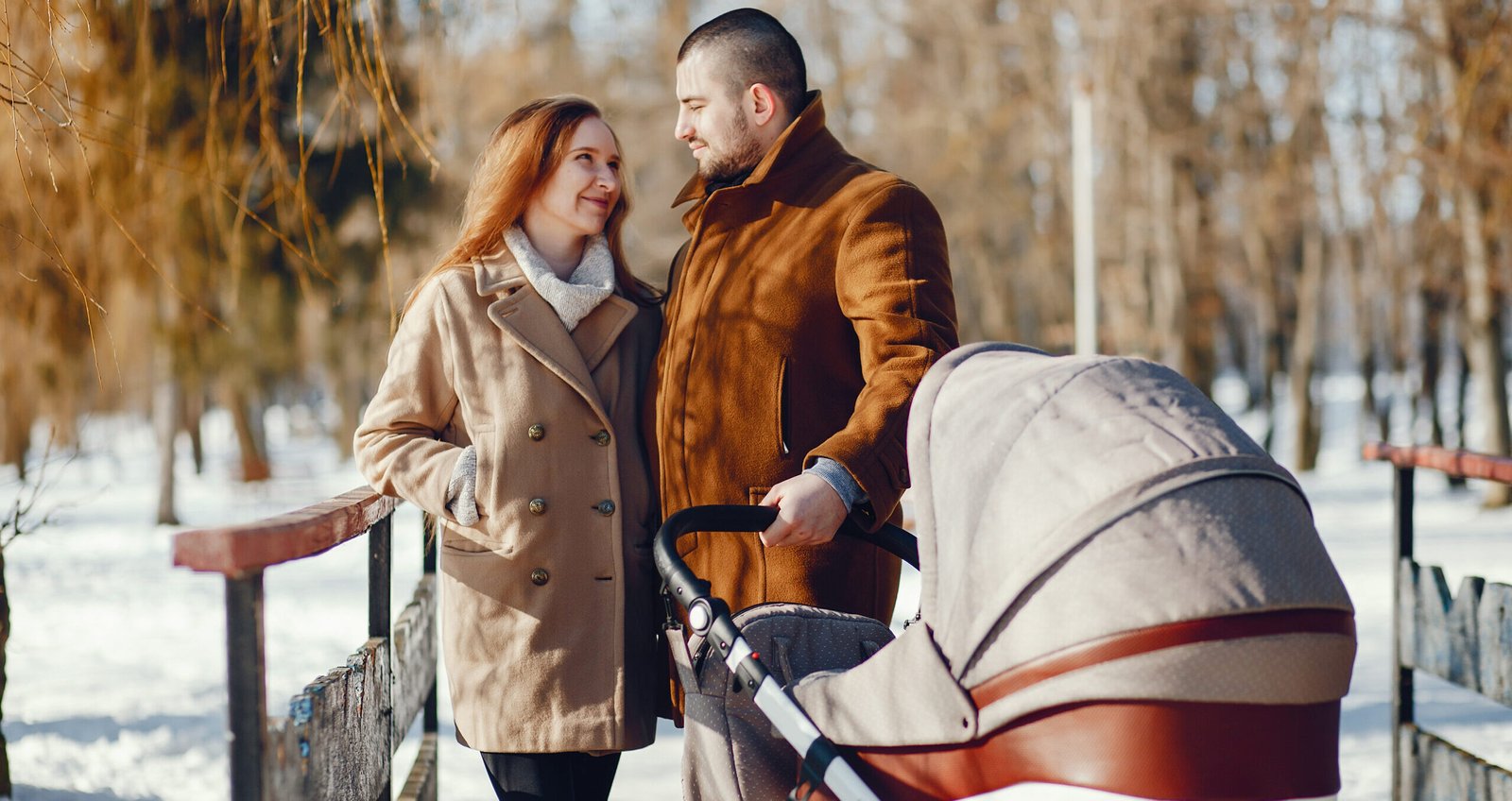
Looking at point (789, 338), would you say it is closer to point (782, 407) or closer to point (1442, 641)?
point (782, 407)

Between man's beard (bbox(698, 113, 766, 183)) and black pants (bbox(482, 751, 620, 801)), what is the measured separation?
131cm

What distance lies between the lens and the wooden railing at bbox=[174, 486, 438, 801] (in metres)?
2.00

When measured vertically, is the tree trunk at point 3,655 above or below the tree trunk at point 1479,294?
below

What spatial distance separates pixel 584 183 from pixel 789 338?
59 centimetres

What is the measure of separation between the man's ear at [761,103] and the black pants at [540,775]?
57.0 inches

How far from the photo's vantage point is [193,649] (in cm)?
897

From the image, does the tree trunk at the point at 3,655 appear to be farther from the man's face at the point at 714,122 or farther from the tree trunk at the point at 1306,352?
the tree trunk at the point at 1306,352

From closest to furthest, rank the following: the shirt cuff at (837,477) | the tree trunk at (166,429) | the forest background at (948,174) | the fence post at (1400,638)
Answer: the shirt cuff at (837,477) < the fence post at (1400,638) < the forest background at (948,174) < the tree trunk at (166,429)

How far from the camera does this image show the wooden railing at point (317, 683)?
6.56 ft

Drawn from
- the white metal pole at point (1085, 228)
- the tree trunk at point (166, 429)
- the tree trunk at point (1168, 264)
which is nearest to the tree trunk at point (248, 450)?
the tree trunk at point (166, 429)

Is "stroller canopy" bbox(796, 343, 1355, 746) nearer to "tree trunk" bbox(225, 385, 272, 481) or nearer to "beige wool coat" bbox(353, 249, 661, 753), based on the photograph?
"beige wool coat" bbox(353, 249, 661, 753)

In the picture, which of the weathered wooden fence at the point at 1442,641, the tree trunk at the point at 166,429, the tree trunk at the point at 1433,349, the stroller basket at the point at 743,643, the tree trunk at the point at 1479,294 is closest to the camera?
the stroller basket at the point at 743,643

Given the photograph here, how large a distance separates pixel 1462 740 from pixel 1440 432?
624 inches

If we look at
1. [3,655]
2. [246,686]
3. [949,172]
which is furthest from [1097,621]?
[949,172]
